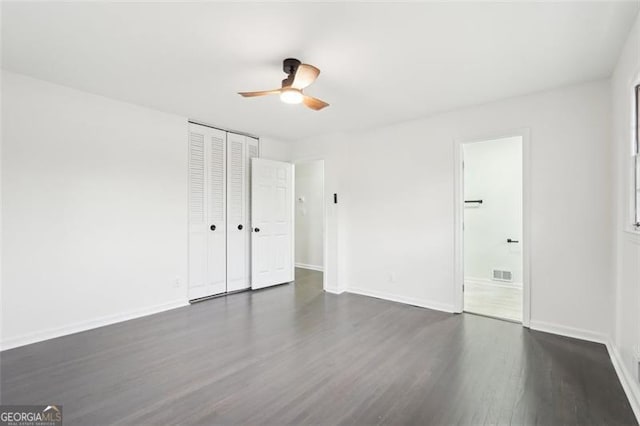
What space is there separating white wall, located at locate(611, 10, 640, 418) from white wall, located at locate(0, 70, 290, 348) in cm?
449

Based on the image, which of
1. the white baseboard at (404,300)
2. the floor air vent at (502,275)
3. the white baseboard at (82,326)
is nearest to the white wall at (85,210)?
the white baseboard at (82,326)

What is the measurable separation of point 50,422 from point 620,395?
3.75 m

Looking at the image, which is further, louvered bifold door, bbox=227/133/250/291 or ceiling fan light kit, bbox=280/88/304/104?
louvered bifold door, bbox=227/133/250/291

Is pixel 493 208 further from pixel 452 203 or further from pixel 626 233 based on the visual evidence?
pixel 626 233

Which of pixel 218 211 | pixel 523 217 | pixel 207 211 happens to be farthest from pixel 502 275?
pixel 207 211

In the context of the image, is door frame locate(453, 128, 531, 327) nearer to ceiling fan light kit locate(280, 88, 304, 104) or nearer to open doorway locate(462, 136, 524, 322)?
open doorway locate(462, 136, 524, 322)

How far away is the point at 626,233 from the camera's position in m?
2.33

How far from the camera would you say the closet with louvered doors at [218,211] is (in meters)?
4.34

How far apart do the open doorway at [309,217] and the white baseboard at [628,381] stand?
4802mm

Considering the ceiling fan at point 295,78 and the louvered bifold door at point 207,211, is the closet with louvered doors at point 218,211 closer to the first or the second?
the louvered bifold door at point 207,211

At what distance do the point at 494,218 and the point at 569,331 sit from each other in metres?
2.47

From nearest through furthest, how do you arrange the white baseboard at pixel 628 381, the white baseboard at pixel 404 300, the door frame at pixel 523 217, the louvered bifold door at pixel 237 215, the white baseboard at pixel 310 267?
the white baseboard at pixel 628 381
the door frame at pixel 523 217
the white baseboard at pixel 404 300
the louvered bifold door at pixel 237 215
the white baseboard at pixel 310 267

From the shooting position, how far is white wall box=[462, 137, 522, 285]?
5023mm

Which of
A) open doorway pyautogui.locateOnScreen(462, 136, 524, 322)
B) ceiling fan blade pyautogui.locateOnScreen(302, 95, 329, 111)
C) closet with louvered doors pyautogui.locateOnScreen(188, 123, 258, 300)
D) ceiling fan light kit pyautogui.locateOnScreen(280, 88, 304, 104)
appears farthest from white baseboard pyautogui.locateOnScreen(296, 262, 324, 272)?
ceiling fan light kit pyautogui.locateOnScreen(280, 88, 304, 104)
